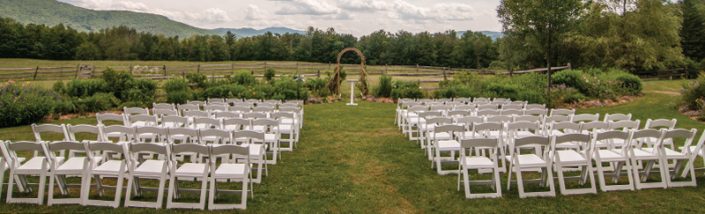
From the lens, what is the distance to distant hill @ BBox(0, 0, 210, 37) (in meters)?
142

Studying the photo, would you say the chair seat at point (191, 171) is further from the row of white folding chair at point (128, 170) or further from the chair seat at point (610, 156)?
the chair seat at point (610, 156)

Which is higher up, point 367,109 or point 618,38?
point 618,38

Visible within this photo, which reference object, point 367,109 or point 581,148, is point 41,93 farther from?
point 581,148

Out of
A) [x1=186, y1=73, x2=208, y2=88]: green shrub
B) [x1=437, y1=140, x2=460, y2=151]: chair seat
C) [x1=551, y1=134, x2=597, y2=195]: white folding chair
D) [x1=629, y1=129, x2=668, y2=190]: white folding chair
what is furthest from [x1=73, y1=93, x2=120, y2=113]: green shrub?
[x1=629, y1=129, x2=668, y2=190]: white folding chair

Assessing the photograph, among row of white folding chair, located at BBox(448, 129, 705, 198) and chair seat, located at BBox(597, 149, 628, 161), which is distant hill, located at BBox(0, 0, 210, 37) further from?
chair seat, located at BBox(597, 149, 628, 161)

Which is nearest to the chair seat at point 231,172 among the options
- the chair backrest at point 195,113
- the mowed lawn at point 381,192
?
the mowed lawn at point 381,192

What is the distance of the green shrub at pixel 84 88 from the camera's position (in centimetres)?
1588

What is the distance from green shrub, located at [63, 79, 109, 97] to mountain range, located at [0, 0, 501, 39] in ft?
434

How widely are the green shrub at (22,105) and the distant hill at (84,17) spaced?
133675 mm

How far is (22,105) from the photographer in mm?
12523

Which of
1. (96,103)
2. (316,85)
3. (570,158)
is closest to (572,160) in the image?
(570,158)

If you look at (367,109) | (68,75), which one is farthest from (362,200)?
(68,75)

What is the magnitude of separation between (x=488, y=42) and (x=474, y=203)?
62.7m

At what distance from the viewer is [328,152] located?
927 cm
